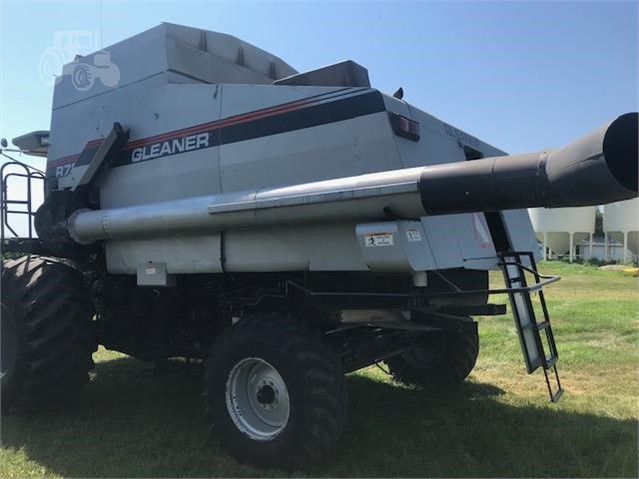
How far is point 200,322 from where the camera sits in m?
5.52

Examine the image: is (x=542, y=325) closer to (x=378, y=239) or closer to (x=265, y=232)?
(x=378, y=239)

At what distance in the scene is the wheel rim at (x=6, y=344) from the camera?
17.5 ft

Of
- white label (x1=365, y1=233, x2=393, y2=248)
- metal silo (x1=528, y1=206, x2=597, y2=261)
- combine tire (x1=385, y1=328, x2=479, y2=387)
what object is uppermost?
metal silo (x1=528, y1=206, x2=597, y2=261)

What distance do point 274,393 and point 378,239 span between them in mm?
1440

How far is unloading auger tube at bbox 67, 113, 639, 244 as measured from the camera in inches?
116

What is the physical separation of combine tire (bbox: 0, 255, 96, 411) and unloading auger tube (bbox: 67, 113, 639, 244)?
123cm

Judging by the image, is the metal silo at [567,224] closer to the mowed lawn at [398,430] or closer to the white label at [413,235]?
the mowed lawn at [398,430]

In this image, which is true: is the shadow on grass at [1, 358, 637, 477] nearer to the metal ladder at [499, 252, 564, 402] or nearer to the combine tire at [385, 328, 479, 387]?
the combine tire at [385, 328, 479, 387]

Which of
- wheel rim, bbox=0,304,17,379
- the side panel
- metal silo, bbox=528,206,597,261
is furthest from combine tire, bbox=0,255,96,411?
metal silo, bbox=528,206,597,261

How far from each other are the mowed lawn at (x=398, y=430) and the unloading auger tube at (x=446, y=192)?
1.72 meters

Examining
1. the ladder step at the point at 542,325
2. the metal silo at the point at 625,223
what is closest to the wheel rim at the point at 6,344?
the ladder step at the point at 542,325

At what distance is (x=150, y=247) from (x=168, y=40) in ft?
6.05

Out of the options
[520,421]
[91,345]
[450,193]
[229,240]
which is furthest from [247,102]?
[520,421]

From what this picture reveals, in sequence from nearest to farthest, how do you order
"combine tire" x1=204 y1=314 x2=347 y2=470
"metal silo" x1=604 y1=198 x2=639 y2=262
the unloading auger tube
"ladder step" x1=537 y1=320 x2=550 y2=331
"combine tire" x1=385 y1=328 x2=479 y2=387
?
the unloading auger tube
"combine tire" x1=204 y1=314 x2=347 y2=470
"ladder step" x1=537 y1=320 x2=550 y2=331
"combine tire" x1=385 y1=328 x2=479 y2=387
"metal silo" x1=604 y1=198 x2=639 y2=262
